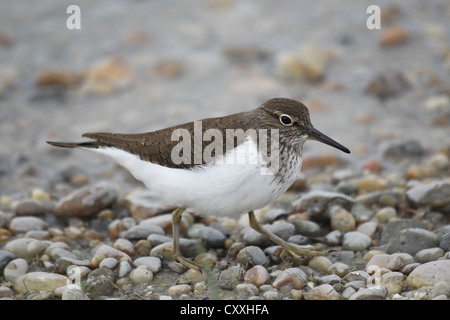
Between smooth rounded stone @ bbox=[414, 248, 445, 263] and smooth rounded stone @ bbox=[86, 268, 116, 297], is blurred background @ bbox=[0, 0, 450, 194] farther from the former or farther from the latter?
smooth rounded stone @ bbox=[86, 268, 116, 297]

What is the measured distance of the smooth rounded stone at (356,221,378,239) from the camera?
6461 mm

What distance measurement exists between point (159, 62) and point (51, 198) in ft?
15.2

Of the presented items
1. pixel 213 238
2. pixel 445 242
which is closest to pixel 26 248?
pixel 213 238

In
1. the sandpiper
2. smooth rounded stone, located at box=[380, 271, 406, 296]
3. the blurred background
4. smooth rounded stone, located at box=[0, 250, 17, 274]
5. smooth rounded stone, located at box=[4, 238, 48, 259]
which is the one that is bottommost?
smooth rounded stone, located at box=[380, 271, 406, 296]

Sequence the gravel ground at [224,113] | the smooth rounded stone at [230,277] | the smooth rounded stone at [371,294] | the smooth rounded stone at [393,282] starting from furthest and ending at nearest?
the gravel ground at [224,113], the smooth rounded stone at [230,277], the smooth rounded stone at [393,282], the smooth rounded stone at [371,294]

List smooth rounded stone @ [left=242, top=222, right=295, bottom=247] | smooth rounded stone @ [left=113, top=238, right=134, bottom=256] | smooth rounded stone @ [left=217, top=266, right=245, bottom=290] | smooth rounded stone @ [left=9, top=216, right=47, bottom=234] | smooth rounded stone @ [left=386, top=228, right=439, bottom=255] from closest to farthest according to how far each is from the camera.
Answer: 1. smooth rounded stone @ [left=217, top=266, right=245, bottom=290]
2. smooth rounded stone @ [left=386, top=228, right=439, bottom=255]
3. smooth rounded stone @ [left=113, top=238, right=134, bottom=256]
4. smooth rounded stone @ [left=242, top=222, right=295, bottom=247]
5. smooth rounded stone @ [left=9, top=216, right=47, bottom=234]

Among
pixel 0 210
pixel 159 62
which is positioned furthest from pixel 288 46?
pixel 0 210

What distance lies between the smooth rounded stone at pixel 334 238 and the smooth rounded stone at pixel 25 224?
327cm

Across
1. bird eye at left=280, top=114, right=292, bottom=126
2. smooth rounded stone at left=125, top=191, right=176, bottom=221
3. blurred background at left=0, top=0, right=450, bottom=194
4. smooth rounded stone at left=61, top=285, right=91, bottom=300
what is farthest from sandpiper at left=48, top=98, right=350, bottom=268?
blurred background at left=0, top=0, right=450, bottom=194

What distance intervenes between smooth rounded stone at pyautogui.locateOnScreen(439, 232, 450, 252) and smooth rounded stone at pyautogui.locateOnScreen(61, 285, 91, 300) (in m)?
3.50

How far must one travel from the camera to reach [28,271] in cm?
596

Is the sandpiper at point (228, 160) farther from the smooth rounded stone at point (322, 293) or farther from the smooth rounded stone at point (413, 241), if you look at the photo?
the smooth rounded stone at point (413, 241)

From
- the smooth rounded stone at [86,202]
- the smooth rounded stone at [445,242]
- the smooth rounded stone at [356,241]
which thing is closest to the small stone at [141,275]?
the smooth rounded stone at [86,202]

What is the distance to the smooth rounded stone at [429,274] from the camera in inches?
207
